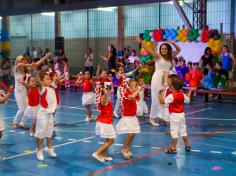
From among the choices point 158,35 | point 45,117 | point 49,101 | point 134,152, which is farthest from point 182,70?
point 45,117

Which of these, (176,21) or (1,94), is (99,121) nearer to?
(1,94)

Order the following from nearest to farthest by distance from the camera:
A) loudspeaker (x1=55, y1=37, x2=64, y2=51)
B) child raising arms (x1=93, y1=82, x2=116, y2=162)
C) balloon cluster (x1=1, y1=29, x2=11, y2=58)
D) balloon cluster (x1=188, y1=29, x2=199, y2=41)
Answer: child raising arms (x1=93, y1=82, x2=116, y2=162), balloon cluster (x1=188, y1=29, x2=199, y2=41), loudspeaker (x1=55, y1=37, x2=64, y2=51), balloon cluster (x1=1, y1=29, x2=11, y2=58)

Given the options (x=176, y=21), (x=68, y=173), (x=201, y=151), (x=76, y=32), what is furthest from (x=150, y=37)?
(x=68, y=173)

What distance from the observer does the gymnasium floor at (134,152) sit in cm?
618

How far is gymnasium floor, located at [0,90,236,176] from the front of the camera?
6184mm

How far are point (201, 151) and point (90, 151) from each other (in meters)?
1.98

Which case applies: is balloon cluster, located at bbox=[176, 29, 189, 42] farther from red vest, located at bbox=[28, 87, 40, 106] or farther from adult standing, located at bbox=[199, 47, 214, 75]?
red vest, located at bbox=[28, 87, 40, 106]

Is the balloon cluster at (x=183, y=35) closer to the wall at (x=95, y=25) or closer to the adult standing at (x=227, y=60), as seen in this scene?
the adult standing at (x=227, y=60)

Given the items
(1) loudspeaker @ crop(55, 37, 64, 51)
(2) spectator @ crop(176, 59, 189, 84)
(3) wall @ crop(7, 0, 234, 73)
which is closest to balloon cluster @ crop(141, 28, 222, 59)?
(2) spectator @ crop(176, 59, 189, 84)

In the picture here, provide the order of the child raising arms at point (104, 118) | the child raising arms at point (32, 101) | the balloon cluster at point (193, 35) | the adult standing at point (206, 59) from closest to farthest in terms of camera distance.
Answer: the child raising arms at point (104, 118) → the child raising arms at point (32, 101) → the adult standing at point (206, 59) → the balloon cluster at point (193, 35)

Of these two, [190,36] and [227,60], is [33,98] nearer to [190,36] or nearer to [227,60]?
[227,60]

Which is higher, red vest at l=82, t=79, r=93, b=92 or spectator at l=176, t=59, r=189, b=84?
spectator at l=176, t=59, r=189, b=84

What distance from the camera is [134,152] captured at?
285 inches

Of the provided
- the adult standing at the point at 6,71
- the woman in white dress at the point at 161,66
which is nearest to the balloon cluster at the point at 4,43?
the adult standing at the point at 6,71
